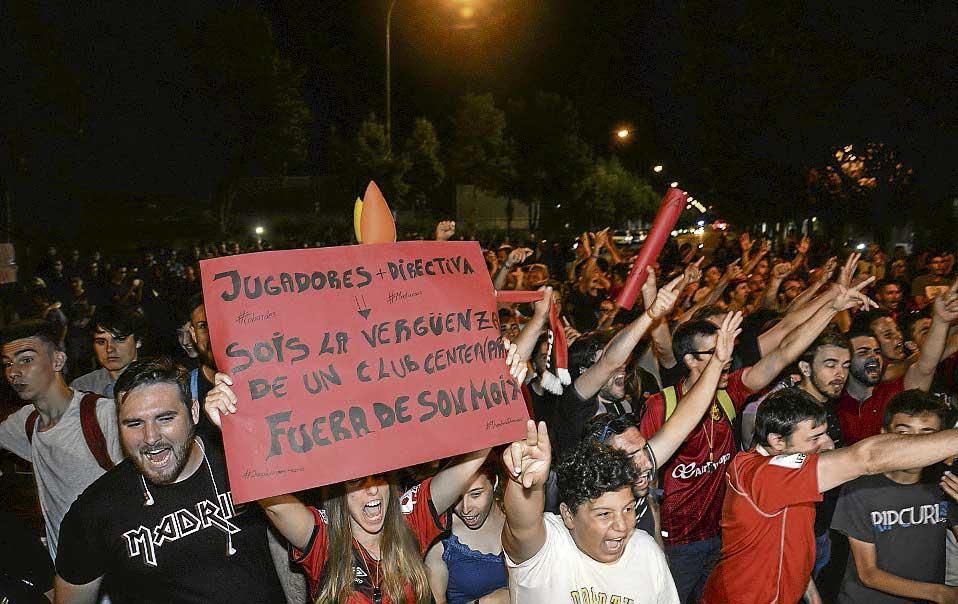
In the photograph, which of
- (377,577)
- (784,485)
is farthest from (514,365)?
(784,485)

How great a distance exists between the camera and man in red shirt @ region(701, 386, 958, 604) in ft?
10.6

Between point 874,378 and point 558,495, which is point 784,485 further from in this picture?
point 874,378

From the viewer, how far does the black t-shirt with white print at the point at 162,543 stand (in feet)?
10.8

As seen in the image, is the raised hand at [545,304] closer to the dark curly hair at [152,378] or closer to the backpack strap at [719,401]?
the backpack strap at [719,401]

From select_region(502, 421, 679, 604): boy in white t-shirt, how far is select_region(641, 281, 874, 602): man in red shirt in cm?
144

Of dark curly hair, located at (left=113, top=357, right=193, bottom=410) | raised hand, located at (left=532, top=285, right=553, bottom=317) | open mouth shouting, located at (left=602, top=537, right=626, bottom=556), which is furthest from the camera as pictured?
raised hand, located at (left=532, top=285, right=553, bottom=317)

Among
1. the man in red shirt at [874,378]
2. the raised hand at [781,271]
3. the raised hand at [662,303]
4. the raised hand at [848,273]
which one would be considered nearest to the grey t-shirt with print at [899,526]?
the man in red shirt at [874,378]

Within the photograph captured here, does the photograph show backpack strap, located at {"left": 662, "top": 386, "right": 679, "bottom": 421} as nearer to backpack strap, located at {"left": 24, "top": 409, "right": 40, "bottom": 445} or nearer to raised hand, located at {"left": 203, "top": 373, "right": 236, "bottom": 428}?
raised hand, located at {"left": 203, "top": 373, "right": 236, "bottom": 428}

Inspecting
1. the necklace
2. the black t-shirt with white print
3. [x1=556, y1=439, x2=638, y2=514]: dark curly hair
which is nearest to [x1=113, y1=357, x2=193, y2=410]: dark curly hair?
the black t-shirt with white print

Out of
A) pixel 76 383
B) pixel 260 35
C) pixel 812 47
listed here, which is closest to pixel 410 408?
pixel 76 383

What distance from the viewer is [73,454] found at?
14.2 feet

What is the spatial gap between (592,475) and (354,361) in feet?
3.52

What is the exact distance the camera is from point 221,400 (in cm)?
266

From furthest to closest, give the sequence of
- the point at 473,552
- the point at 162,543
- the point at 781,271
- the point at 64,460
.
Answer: the point at 781,271 < the point at 64,460 < the point at 473,552 < the point at 162,543
